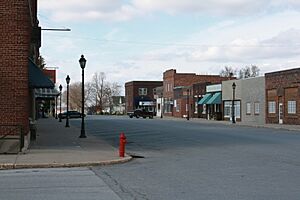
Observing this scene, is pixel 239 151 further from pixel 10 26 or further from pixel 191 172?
pixel 10 26

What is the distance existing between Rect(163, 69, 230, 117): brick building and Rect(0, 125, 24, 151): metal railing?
64.9 meters

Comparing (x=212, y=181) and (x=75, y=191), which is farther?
(x=212, y=181)

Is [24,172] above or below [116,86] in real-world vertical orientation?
below

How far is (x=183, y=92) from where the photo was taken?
9550cm

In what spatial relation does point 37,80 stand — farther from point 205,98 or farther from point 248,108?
point 205,98

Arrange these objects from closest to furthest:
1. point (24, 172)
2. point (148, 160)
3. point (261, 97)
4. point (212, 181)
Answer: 1. point (212, 181)
2. point (24, 172)
3. point (148, 160)
4. point (261, 97)

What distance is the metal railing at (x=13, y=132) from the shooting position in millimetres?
19781

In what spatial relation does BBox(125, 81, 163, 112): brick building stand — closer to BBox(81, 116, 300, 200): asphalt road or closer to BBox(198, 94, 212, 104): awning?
BBox(198, 94, 212, 104): awning

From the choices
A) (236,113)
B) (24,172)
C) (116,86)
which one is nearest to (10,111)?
(24,172)

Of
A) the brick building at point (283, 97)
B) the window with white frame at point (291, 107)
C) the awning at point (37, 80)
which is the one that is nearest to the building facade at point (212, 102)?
the brick building at point (283, 97)

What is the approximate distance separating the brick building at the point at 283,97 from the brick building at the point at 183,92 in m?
24.6

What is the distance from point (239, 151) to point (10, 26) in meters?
10.6

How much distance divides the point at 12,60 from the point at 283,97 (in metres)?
40.6

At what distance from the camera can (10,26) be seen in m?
20.1
